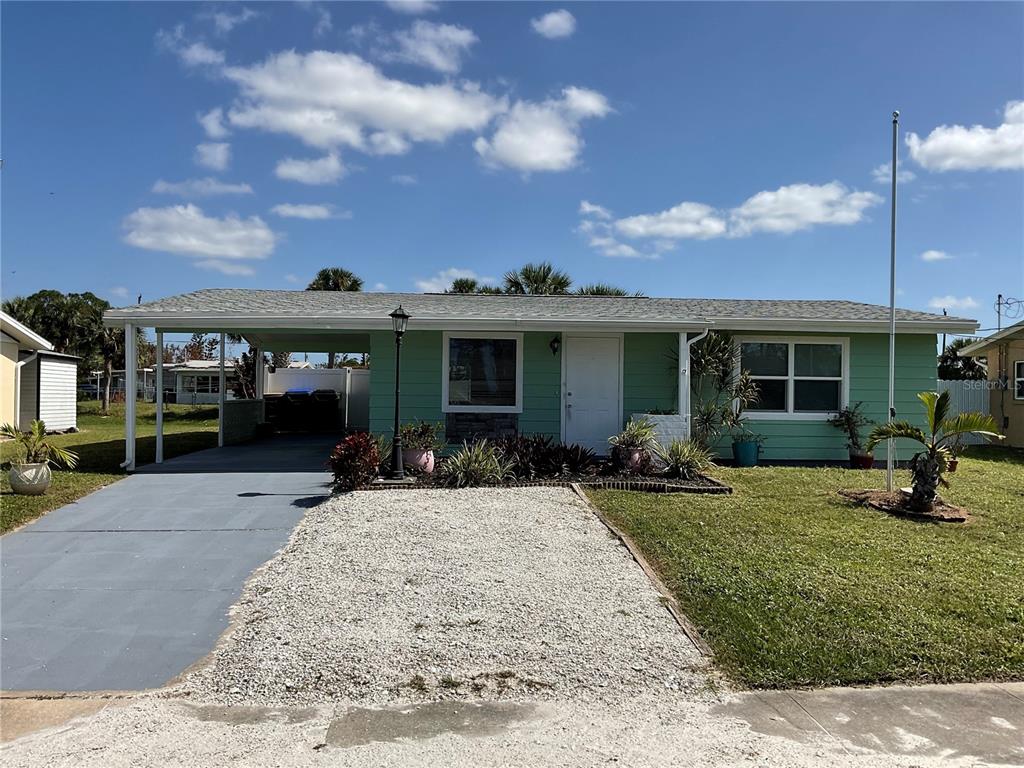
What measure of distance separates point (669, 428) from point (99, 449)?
11.5 metres

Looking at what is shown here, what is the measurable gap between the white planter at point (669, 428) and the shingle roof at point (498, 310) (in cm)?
153

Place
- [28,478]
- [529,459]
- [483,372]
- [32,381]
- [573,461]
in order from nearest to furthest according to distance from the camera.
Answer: [28,478] → [529,459] → [573,461] → [483,372] → [32,381]

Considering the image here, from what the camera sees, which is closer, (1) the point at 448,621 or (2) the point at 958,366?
(1) the point at 448,621

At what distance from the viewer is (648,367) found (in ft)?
39.3

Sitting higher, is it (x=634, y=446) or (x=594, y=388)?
(x=594, y=388)

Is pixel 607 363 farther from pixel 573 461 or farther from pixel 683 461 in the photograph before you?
pixel 683 461

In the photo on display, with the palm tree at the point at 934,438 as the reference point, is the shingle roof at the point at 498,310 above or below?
above

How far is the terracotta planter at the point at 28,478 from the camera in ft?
28.1

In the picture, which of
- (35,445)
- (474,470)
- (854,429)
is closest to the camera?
(35,445)

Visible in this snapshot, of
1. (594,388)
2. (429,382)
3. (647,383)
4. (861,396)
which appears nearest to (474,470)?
(429,382)

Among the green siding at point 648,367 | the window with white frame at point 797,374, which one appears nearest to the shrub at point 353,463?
the green siding at point 648,367

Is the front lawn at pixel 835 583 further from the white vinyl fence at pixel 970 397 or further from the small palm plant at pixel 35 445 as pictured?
the white vinyl fence at pixel 970 397

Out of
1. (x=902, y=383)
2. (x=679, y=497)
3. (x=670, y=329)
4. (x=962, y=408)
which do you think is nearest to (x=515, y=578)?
(x=679, y=497)

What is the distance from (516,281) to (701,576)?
20359 millimetres
